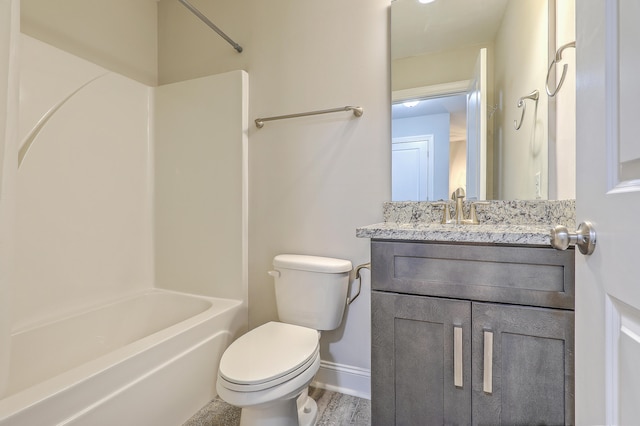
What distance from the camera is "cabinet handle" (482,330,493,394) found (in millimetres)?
967

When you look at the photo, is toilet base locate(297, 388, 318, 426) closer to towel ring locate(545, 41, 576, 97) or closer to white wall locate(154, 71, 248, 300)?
white wall locate(154, 71, 248, 300)

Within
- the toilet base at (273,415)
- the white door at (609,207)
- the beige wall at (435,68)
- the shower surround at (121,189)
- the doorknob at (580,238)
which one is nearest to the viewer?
the white door at (609,207)

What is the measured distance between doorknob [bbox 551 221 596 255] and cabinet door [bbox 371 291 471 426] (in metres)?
0.49

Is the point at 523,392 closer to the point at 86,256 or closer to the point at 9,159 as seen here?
the point at 9,159

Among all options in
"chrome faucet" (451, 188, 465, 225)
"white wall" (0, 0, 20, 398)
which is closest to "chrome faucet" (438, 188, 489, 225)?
"chrome faucet" (451, 188, 465, 225)

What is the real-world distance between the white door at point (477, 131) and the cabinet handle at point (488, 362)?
2.27 feet

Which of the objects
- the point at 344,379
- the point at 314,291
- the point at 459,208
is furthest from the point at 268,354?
the point at 459,208

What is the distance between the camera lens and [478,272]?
39.3 inches

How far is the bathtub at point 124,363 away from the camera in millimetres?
1021

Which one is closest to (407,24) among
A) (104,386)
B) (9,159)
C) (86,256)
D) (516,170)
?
(516,170)

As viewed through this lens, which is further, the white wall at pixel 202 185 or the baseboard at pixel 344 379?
the white wall at pixel 202 185

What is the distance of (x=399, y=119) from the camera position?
1.58 meters

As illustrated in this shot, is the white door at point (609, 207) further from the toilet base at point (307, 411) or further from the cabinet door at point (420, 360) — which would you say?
the toilet base at point (307, 411)

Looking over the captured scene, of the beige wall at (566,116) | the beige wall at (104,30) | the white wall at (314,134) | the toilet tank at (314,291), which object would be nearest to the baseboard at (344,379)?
the white wall at (314,134)
